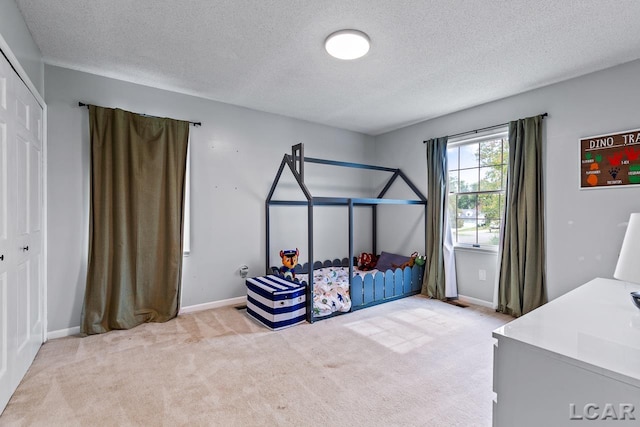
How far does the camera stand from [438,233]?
13.1 ft

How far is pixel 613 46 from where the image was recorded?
2371mm

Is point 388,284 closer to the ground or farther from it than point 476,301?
farther from it

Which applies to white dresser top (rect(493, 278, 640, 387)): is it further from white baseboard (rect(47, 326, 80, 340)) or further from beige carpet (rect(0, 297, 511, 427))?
white baseboard (rect(47, 326, 80, 340))

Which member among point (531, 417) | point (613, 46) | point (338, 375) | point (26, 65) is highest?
point (613, 46)

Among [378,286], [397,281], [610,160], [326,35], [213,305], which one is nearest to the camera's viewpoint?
[326,35]

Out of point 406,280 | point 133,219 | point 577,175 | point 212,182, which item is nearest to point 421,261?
point 406,280

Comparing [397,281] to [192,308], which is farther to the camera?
[397,281]

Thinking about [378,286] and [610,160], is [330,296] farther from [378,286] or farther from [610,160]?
[610,160]

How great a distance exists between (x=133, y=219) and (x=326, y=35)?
245cm

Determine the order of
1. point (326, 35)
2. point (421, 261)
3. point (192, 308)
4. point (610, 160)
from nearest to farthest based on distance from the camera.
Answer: point (326, 35) → point (610, 160) → point (192, 308) → point (421, 261)

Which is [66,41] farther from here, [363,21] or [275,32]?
[363,21]

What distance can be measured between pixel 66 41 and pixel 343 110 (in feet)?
8.94

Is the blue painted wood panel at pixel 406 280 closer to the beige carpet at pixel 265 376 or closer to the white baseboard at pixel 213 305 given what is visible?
the beige carpet at pixel 265 376

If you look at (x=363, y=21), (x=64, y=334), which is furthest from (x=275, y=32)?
(x=64, y=334)
